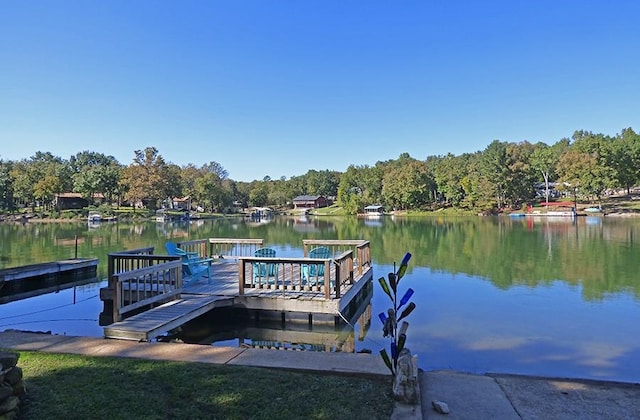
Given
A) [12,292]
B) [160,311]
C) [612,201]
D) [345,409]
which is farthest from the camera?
[612,201]

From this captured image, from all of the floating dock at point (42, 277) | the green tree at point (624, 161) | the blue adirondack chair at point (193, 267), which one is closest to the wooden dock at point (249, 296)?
the blue adirondack chair at point (193, 267)

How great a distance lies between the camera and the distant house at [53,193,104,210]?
7010 centimetres

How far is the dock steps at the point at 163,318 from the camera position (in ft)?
20.7

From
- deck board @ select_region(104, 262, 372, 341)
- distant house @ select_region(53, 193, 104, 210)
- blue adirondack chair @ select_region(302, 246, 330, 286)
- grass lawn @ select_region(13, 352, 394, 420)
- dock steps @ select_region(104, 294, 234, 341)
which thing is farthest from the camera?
distant house @ select_region(53, 193, 104, 210)

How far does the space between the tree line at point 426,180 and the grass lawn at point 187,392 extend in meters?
65.4

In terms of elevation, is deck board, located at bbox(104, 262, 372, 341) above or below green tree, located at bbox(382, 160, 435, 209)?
below

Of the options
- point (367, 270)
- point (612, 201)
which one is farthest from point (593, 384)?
point (612, 201)

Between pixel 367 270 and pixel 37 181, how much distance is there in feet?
235

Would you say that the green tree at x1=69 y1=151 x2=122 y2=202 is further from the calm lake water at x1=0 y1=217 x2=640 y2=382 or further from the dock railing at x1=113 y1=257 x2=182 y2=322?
the dock railing at x1=113 y1=257 x2=182 y2=322

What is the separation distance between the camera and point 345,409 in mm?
3766

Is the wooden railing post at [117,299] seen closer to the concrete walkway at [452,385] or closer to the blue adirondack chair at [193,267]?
the concrete walkway at [452,385]

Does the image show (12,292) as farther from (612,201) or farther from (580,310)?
(612,201)

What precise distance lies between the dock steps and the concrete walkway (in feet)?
1.23

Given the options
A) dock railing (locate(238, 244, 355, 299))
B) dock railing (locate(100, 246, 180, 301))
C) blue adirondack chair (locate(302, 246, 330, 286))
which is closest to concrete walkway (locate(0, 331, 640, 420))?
dock railing (locate(238, 244, 355, 299))
